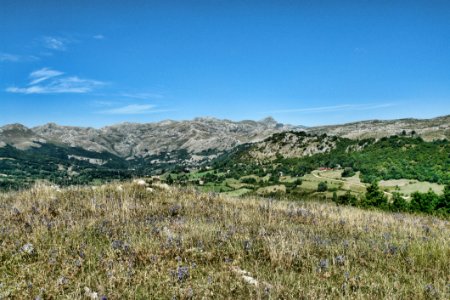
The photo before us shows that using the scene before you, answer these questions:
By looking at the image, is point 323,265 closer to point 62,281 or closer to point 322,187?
point 62,281

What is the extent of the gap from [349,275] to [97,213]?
26.6 feet

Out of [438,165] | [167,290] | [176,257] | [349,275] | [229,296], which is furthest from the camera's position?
[438,165]

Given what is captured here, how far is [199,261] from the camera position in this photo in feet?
22.9

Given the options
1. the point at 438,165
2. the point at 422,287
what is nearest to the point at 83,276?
the point at 422,287

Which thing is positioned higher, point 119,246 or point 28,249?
point 28,249

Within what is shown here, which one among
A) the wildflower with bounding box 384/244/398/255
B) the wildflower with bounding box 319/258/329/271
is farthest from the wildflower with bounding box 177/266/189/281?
the wildflower with bounding box 384/244/398/255

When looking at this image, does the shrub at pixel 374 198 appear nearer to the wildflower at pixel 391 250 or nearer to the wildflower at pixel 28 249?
the wildflower at pixel 391 250

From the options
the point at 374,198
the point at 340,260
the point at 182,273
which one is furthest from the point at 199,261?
the point at 374,198

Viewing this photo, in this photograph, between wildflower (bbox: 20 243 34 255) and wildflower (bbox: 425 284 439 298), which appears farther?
wildflower (bbox: 20 243 34 255)

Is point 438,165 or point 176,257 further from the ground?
point 176,257

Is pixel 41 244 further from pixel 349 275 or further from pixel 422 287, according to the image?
pixel 422 287

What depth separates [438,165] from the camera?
197 m

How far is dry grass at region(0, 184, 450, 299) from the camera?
5.46 m

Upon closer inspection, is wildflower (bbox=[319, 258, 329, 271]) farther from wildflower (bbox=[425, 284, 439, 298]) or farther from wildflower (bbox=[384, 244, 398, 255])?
wildflower (bbox=[384, 244, 398, 255])
